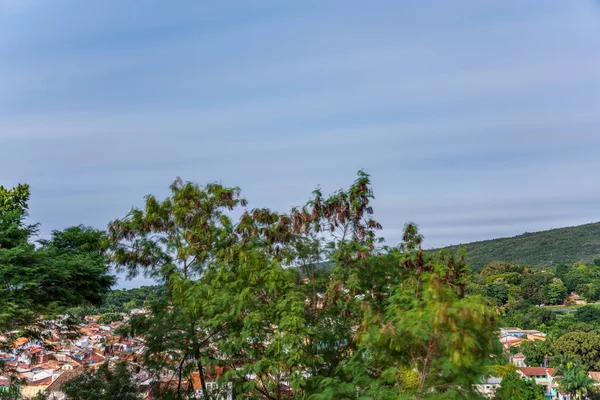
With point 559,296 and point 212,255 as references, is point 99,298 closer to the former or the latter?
point 212,255

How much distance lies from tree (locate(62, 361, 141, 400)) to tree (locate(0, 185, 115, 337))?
1.10 m

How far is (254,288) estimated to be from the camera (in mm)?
7422

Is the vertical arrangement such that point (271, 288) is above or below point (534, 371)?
above

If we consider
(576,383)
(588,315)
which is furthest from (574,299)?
(576,383)

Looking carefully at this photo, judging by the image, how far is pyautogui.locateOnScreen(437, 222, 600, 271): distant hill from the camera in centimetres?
11231

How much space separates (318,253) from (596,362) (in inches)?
1720

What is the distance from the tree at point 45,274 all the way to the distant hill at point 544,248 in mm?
106035

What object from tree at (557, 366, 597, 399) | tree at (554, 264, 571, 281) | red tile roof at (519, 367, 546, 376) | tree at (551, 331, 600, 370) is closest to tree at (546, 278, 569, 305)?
tree at (554, 264, 571, 281)

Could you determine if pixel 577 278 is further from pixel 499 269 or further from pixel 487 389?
pixel 487 389

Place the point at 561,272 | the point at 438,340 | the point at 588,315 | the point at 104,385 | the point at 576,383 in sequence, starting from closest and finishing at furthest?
the point at 438,340, the point at 104,385, the point at 576,383, the point at 588,315, the point at 561,272

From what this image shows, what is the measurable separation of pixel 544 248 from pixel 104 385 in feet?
408

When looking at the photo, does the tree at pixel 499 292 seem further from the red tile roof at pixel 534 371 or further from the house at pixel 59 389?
the house at pixel 59 389

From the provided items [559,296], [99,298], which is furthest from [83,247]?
[559,296]

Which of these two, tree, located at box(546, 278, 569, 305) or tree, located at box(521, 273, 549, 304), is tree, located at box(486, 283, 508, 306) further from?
tree, located at box(546, 278, 569, 305)
